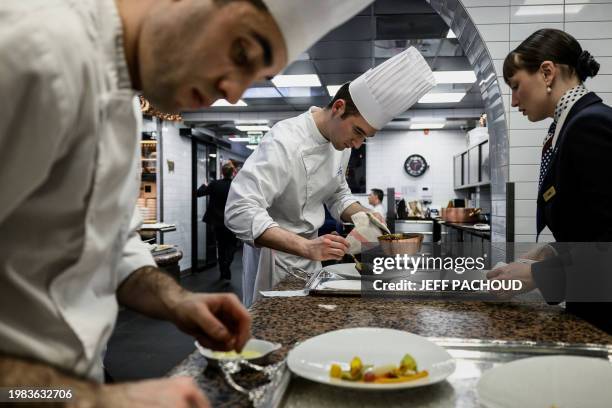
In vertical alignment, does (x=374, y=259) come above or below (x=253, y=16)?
below

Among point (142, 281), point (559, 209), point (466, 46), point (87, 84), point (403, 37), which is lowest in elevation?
point (142, 281)

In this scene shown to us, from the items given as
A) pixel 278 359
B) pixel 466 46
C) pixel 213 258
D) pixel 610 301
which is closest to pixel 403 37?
pixel 466 46

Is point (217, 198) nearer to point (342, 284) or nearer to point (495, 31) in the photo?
point (495, 31)

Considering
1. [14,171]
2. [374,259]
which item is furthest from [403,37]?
[14,171]

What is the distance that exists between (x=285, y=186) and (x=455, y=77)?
18.5 feet

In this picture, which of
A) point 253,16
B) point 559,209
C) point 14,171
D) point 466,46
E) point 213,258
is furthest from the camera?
point 213,258

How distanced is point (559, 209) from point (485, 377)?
38.8 inches

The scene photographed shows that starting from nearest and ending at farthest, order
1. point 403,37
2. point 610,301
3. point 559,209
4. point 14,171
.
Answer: point 14,171, point 610,301, point 559,209, point 403,37

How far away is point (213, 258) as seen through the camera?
1042cm

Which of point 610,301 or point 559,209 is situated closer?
point 610,301

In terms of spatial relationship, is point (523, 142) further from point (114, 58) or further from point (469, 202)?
point (469, 202)

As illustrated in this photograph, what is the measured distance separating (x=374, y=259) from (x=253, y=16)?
143 centimetres

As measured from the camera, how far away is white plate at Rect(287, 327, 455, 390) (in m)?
0.84

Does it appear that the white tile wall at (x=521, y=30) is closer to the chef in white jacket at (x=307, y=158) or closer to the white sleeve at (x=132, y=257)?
the chef in white jacket at (x=307, y=158)
